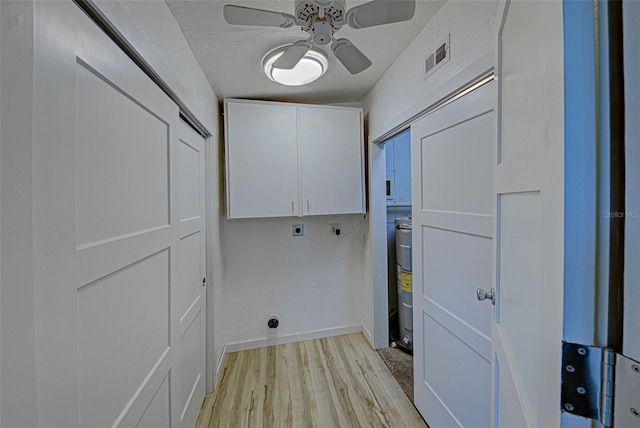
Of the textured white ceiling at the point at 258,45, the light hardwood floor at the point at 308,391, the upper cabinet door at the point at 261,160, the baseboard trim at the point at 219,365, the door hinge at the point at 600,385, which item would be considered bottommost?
the light hardwood floor at the point at 308,391

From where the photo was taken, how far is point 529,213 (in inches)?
18.9

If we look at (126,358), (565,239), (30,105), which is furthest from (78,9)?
(565,239)

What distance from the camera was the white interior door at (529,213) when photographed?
1.15 feet

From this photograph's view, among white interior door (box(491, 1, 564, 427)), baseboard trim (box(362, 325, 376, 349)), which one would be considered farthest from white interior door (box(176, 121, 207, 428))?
baseboard trim (box(362, 325, 376, 349))

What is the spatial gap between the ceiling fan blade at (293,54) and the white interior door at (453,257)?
2.54 feet

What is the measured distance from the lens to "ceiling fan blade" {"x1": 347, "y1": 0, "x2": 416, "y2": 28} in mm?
990

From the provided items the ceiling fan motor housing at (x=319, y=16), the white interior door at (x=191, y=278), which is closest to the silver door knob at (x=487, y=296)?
the ceiling fan motor housing at (x=319, y=16)

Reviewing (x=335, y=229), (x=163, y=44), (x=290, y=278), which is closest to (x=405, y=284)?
(x=335, y=229)

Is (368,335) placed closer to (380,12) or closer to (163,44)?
Result: (380,12)

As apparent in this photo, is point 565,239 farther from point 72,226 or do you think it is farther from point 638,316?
point 72,226

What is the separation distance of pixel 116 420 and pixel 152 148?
905 mm

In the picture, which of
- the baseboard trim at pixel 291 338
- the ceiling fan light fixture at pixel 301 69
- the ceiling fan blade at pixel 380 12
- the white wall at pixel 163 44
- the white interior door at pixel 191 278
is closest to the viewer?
the white wall at pixel 163 44

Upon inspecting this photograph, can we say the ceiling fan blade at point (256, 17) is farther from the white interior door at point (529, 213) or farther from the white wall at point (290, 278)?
the white wall at point (290, 278)

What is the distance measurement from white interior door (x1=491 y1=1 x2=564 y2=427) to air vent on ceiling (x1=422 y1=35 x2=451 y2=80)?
597 millimetres
